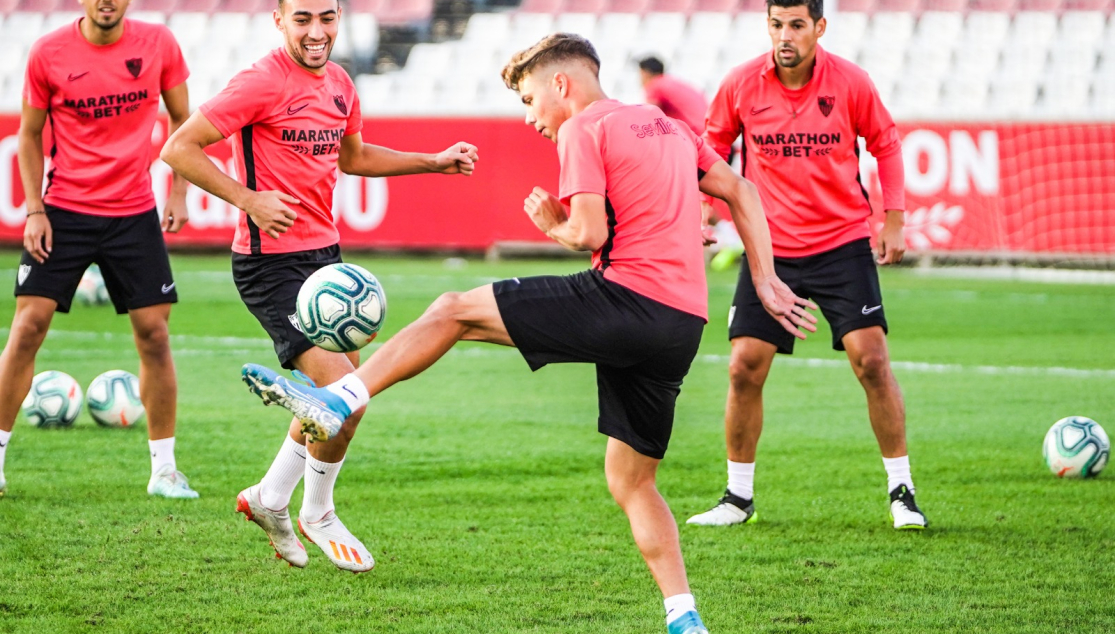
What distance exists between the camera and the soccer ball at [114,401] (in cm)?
786

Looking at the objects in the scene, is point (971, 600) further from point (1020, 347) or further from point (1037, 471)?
point (1020, 347)

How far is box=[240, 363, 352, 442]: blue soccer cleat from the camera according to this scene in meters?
3.76

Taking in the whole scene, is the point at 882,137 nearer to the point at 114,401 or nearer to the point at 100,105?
the point at 100,105

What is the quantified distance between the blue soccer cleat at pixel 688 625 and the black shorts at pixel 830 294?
2.13 meters

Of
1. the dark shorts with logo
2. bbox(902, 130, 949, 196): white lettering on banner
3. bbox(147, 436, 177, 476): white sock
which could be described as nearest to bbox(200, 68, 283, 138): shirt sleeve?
the dark shorts with logo

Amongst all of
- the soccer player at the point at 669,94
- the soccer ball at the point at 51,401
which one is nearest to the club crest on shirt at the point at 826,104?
the soccer ball at the point at 51,401

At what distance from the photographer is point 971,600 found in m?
4.70

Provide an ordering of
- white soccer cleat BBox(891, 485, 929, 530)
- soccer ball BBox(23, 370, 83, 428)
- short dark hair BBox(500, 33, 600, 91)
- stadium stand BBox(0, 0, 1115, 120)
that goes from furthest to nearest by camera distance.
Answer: stadium stand BBox(0, 0, 1115, 120), soccer ball BBox(23, 370, 83, 428), white soccer cleat BBox(891, 485, 929, 530), short dark hair BBox(500, 33, 600, 91)

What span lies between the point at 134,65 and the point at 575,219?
323 cm

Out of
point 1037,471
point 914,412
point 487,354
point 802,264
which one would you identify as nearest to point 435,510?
point 802,264

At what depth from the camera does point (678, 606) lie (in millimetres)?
4059

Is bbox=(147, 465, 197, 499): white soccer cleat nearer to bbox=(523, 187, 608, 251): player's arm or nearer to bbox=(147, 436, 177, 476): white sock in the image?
bbox=(147, 436, 177, 476): white sock

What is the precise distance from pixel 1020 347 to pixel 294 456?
8.13 meters

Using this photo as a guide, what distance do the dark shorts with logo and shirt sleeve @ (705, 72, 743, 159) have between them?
192 centimetres
